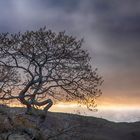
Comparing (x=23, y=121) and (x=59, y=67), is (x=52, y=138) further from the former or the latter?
(x=59, y=67)

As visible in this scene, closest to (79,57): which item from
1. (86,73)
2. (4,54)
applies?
(86,73)

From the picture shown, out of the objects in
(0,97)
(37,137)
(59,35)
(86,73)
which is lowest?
(37,137)

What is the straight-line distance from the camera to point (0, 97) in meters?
38.9

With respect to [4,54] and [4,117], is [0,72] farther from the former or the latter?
[4,117]

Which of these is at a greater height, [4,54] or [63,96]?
[4,54]

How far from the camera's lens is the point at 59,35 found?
39.4m

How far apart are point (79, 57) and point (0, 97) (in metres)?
8.03

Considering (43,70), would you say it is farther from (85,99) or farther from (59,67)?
(85,99)

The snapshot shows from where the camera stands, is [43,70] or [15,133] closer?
[15,133]

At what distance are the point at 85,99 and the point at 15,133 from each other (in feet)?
23.2

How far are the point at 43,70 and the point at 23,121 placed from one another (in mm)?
4974

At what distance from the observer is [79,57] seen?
3966 cm

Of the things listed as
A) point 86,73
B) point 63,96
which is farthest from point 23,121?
point 86,73

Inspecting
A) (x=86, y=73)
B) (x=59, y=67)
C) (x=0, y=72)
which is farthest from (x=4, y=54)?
(x=86, y=73)
